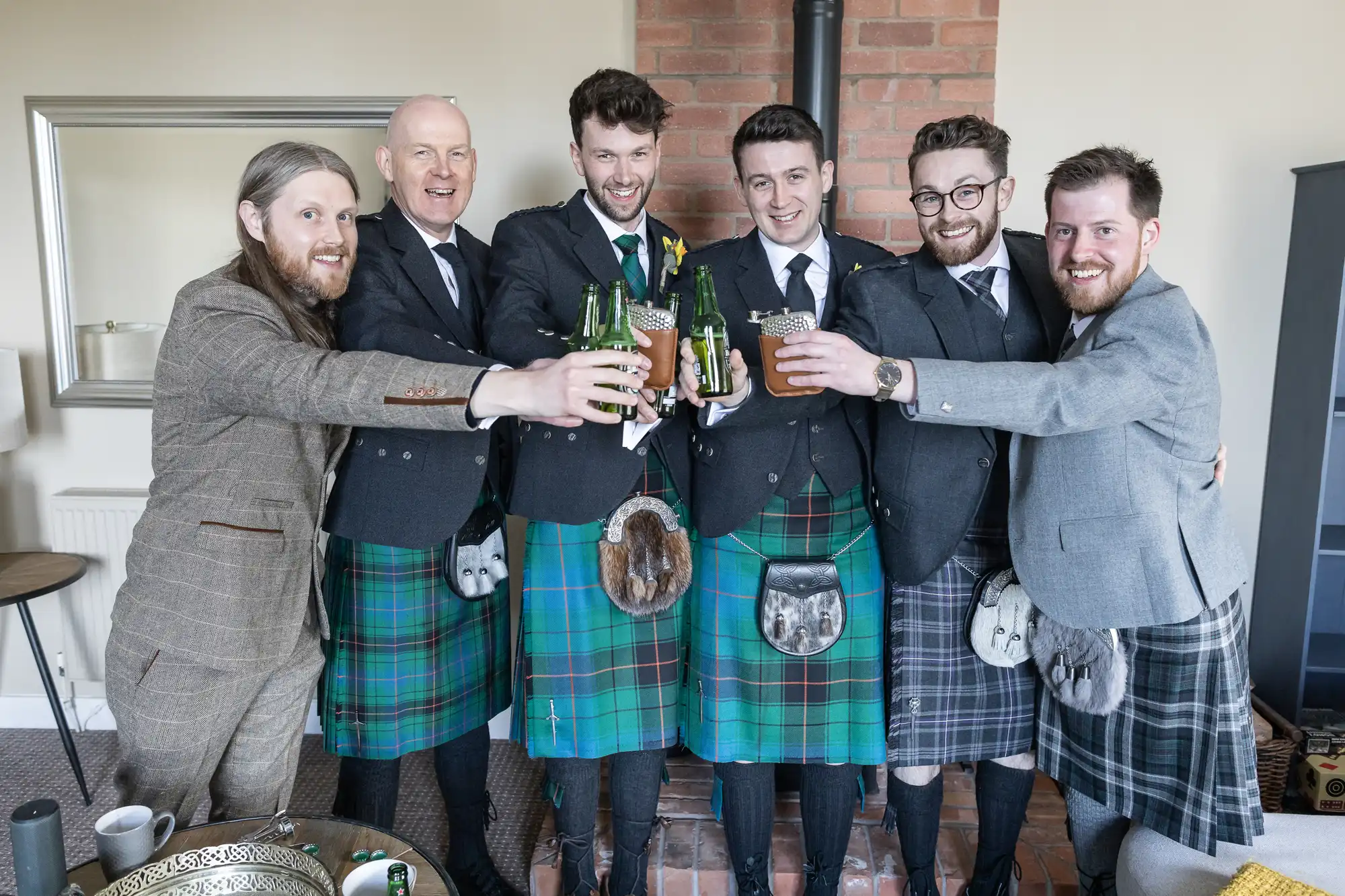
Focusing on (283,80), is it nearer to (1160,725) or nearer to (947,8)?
(947,8)

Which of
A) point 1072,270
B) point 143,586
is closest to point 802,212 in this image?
point 1072,270

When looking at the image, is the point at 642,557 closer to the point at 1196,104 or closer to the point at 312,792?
the point at 312,792

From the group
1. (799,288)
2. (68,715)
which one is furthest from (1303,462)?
(68,715)

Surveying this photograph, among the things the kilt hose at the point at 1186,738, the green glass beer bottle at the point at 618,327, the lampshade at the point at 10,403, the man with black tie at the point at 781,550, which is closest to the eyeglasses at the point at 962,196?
the man with black tie at the point at 781,550

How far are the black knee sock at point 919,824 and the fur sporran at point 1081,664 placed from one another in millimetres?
364

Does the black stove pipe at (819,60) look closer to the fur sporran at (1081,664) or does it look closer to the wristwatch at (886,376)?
the wristwatch at (886,376)

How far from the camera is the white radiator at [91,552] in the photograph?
294cm

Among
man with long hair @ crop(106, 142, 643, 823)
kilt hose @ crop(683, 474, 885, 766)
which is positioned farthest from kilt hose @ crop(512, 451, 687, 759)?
man with long hair @ crop(106, 142, 643, 823)

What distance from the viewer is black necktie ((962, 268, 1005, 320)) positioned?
185 centimetres

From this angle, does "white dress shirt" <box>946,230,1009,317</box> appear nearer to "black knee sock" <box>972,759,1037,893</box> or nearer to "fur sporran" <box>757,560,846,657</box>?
"fur sporran" <box>757,560,846,657</box>

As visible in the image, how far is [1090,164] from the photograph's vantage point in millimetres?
1670

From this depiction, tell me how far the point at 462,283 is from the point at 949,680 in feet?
4.27

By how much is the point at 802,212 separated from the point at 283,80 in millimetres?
1794

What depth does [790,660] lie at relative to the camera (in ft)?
6.30
